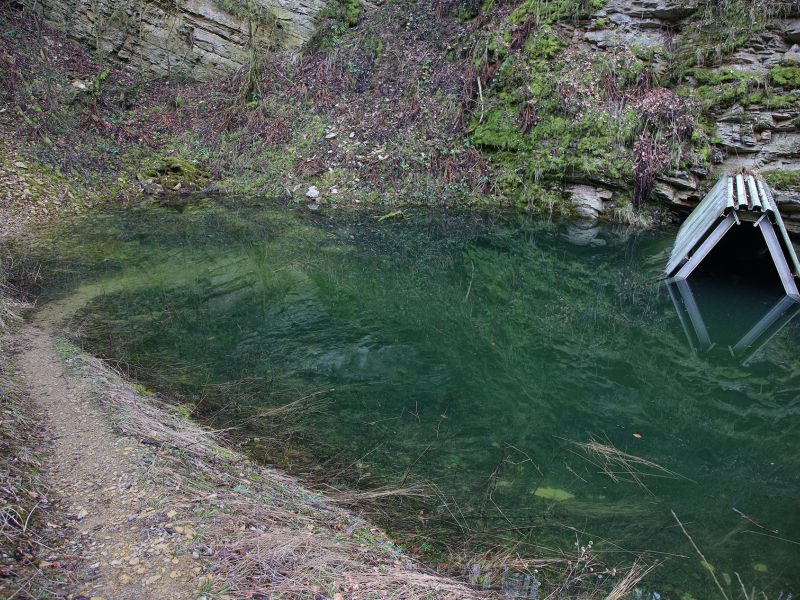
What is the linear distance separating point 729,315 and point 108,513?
8515 mm

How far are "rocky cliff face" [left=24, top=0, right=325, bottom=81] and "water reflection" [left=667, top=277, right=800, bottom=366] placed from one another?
50.2 ft

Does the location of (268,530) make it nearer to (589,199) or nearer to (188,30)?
(589,199)

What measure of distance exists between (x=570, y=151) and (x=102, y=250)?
10626mm

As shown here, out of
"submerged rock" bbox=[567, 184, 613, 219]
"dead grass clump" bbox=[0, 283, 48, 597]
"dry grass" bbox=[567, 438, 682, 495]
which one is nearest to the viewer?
"dead grass clump" bbox=[0, 283, 48, 597]

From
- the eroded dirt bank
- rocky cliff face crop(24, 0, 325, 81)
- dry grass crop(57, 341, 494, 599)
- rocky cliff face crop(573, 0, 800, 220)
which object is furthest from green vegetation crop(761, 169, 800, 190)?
rocky cliff face crop(24, 0, 325, 81)

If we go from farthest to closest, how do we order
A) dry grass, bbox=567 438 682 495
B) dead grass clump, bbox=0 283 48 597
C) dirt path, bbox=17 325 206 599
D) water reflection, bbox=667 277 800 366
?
water reflection, bbox=667 277 800 366
dry grass, bbox=567 438 682 495
dirt path, bbox=17 325 206 599
dead grass clump, bbox=0 283 48 597

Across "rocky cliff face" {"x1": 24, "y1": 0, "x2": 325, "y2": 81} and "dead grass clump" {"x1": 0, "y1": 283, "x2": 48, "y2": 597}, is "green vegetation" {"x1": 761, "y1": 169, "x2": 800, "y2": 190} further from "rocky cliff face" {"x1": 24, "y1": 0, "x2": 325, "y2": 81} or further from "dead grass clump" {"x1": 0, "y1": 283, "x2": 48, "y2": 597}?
"rocky cliff face" {"x1": 24, "y1": 0, "x2": 325, "y2": 81}

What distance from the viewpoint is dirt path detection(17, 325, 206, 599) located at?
254 centimetres

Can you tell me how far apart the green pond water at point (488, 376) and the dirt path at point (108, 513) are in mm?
1199

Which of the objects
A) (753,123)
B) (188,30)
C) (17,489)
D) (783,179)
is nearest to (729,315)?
(783,179)

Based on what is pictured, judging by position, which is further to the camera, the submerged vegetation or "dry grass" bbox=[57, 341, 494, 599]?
the submerged vegetation

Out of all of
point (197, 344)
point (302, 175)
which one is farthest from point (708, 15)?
point (197, 344)

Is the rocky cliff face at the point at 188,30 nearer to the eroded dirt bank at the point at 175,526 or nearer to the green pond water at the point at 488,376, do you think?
the green pond water at the point at 488,376

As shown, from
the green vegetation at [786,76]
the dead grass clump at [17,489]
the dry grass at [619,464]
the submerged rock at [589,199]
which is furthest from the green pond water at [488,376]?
the green vegetation at [786,76]
